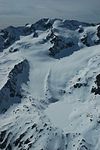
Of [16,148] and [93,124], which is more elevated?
[93,124]

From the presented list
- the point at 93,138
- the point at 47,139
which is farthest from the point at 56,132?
the point at 93,138

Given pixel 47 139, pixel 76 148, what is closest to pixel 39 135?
pixel 47 139

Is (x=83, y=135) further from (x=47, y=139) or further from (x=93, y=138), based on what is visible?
(x=47, y=139)

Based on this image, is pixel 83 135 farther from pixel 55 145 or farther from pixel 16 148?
pixel 16 148

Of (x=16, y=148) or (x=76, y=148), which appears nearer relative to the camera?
(x=76, y=148)

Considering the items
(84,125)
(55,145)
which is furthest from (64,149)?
(84,125)

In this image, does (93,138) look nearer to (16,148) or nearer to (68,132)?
(68,132)
